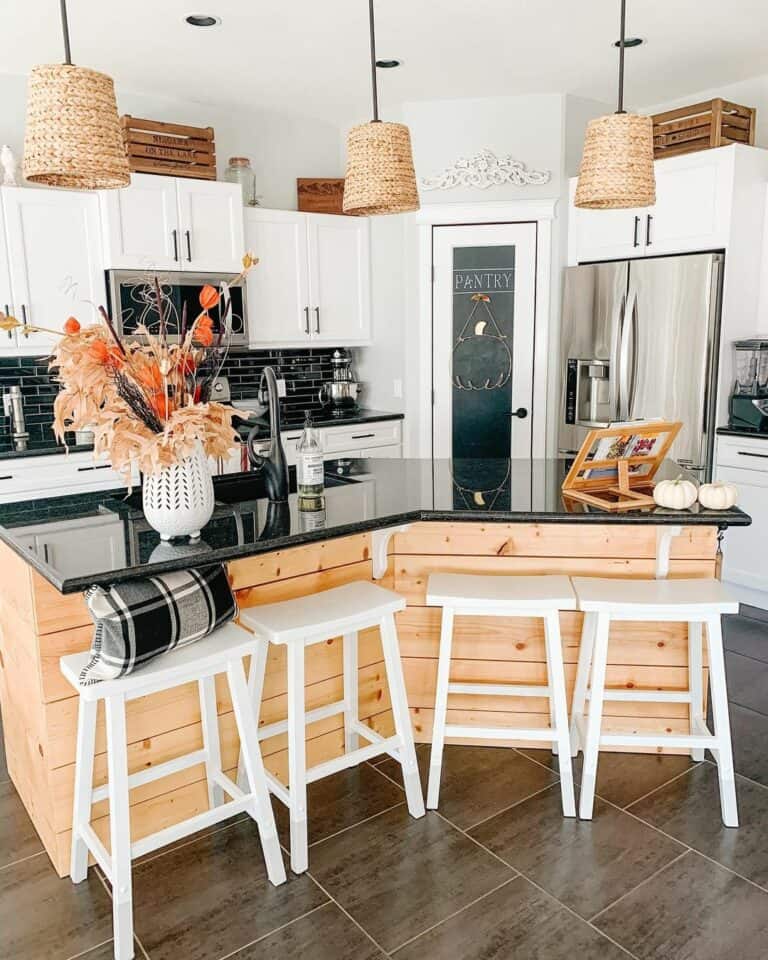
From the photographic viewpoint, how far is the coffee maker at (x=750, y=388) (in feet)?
13.3

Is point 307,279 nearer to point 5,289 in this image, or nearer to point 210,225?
point 210,225

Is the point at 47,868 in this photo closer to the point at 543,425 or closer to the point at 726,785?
the point at 726,785

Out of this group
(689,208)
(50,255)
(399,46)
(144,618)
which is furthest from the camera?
(689,208)

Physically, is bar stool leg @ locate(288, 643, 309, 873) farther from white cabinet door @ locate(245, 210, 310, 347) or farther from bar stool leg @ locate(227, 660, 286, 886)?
white cabinet door @ locate(245, 210, 310, 347)

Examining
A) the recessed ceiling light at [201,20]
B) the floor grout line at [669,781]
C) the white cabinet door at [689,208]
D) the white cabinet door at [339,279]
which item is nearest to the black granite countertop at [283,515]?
the floor grout line at [669,781]

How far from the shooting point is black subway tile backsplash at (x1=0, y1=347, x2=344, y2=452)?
172 inches

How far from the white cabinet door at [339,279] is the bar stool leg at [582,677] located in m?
2.99

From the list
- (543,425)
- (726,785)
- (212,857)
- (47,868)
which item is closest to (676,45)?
(543,425)

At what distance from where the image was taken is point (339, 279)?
5125mm

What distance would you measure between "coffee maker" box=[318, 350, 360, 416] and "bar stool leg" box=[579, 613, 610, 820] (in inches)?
124

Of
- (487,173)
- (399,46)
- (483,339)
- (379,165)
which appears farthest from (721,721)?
(487,173)

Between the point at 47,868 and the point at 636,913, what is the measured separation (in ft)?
5.26

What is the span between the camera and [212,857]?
231cm

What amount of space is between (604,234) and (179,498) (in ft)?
11.0
